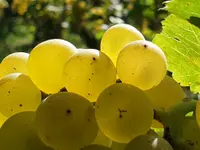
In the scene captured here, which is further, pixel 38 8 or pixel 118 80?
pixel 38 8

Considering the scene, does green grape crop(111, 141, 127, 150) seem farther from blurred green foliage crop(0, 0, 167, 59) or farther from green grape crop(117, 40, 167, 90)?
blurred green foliage crop(0, 0, 167, 59)

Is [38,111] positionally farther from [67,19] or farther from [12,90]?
[67,19]

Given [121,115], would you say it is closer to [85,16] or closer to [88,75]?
[88,75]

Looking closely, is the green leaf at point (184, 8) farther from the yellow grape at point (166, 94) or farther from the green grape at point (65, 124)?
the green grape at point (65, 124)

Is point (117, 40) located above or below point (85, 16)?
above

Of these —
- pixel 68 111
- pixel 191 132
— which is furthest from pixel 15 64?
pixel 191 132

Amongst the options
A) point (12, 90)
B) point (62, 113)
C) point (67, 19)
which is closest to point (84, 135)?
point (62, 113)

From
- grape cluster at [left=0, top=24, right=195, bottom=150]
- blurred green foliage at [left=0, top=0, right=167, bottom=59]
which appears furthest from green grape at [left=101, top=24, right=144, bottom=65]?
blurred green foliage at [left=0, top=0, right=167, bottom=59]

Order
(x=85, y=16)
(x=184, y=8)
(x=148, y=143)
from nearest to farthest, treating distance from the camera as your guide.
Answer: (x=148, y=143), (x=184, y=8), (x=85, y=16)
